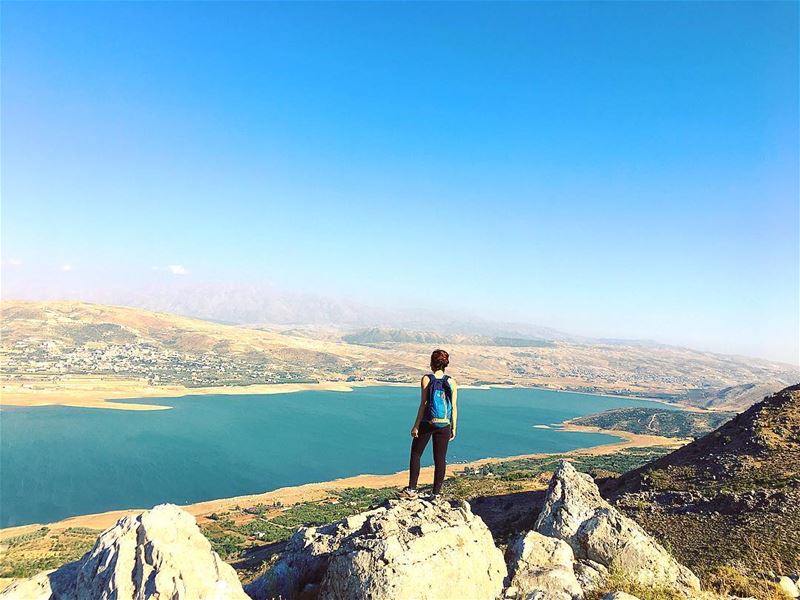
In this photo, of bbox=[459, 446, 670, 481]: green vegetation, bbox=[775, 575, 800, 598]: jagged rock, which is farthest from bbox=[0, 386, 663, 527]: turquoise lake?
bbox=[775, 575, 800, 598]: jagged rock

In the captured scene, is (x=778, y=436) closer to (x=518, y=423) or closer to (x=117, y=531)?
(x=117, y=531)

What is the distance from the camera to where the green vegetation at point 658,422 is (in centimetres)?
10656

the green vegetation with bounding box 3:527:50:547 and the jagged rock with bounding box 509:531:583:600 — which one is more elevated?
the jagged rock with bounding box 509:531:583:600

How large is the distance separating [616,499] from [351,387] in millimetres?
149881

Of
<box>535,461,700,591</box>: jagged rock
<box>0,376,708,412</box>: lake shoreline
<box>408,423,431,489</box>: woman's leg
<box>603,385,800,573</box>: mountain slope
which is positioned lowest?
<box>0,376,708,412</box>: lake shoreline

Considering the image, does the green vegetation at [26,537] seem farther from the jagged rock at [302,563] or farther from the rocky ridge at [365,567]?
the rocky ridge at [365,567]

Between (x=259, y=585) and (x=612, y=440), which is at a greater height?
(x=259, y=585)

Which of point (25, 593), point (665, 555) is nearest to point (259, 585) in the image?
point (25, 593)

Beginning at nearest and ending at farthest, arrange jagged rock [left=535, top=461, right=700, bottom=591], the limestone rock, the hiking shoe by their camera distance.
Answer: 1. the hiking shoe
2. jagged rock [left=535, top=461, right=700, bottom=591]
3. the limestone rock

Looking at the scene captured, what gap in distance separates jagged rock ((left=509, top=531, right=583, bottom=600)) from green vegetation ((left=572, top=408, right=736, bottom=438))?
110720 mm

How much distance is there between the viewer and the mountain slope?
14.7 metres

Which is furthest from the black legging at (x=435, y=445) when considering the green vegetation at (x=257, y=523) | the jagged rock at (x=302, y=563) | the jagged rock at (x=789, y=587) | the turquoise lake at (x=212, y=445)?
the turquoise lake at (x=212, y=445)

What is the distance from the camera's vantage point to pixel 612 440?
102688mm

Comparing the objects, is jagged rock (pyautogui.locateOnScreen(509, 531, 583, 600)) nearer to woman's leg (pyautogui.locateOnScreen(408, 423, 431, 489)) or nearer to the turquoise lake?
woman's leg (pyautogui.locateOnScreen(408, 423, 431, 489))
